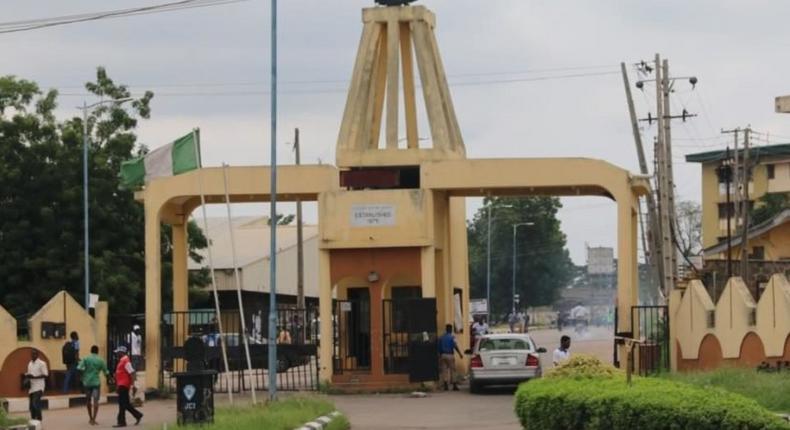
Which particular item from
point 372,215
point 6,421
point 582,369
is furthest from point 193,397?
point 372,215

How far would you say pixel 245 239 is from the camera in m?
84.8

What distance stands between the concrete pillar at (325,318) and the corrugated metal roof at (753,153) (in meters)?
48.5

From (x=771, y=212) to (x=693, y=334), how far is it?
5183 centimetres

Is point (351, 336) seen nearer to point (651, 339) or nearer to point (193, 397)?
point (651, 339)

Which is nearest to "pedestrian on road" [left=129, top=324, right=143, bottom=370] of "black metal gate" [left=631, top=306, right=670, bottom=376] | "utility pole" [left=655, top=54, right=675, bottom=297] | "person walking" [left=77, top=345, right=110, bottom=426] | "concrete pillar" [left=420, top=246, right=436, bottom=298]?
"concrete pillar" [left=420, top=246, right=436, bottom=298]

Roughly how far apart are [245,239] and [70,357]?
48699 mm

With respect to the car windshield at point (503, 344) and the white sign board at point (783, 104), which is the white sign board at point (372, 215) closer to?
the car windshield at point (503, 344)

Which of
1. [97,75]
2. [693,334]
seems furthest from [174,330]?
[97,75]

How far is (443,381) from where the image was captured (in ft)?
127

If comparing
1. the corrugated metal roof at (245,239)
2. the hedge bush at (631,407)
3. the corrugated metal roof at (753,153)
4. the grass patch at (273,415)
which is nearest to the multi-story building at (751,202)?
the corrugated metal roof at (753,153)

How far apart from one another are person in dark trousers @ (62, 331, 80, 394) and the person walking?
439 centimetres

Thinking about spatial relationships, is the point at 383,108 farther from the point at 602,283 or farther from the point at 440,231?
the point at 602,283

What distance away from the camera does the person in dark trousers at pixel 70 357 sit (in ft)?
118

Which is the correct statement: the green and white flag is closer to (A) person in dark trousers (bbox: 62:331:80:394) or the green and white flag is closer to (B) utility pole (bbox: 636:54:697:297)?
(A) person in dark trousers (bbox: 62:331:80:394)
